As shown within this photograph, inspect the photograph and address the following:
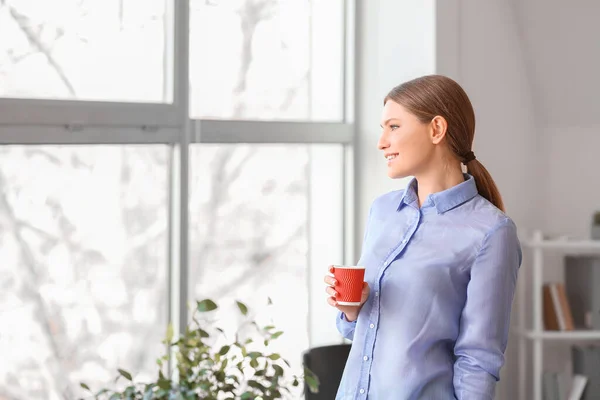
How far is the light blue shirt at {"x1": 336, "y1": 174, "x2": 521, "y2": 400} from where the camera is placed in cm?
183

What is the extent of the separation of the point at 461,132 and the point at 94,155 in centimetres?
116

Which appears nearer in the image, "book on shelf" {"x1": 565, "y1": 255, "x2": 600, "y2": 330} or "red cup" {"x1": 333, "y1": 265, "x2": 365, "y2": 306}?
"red cup" {"x1": 333, "y1": 265, "x2": 365, "y2": 306}

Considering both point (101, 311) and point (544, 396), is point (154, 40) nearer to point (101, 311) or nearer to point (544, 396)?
point (101, 311)

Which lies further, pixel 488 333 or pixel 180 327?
pixel 180 327

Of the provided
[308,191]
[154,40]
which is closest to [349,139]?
[308,191]

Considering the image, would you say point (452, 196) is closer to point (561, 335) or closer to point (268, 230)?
point (268, 230)

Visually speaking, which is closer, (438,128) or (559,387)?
(438,128)

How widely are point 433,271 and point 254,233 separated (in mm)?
1377

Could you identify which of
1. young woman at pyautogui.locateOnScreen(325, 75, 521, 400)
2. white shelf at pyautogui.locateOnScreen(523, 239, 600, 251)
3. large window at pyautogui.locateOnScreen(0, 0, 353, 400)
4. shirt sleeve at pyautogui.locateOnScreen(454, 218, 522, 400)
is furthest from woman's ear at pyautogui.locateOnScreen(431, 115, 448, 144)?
white shelf at pyautogui.locateOnScreen(523, 239, 600, 251)

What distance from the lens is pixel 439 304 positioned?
1.89 m

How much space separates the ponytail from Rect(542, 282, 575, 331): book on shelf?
1.95 metres

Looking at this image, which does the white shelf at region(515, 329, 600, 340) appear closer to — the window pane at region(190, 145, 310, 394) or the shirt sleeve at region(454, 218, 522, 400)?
the window pane at region(190, 145, 310, 394)

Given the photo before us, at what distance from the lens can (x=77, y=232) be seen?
2605mm

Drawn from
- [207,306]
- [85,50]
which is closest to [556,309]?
[85,50]
